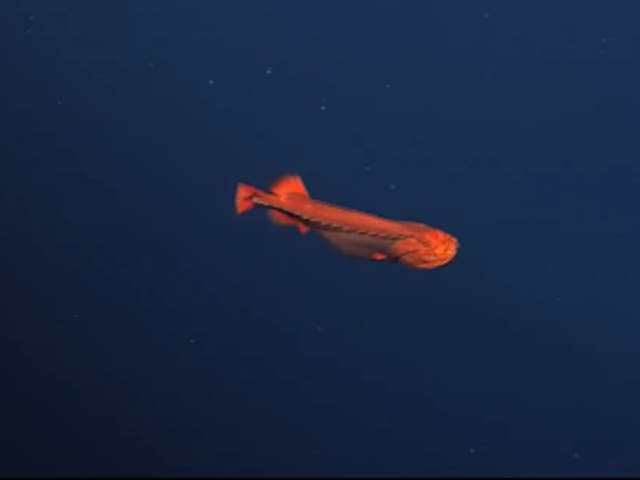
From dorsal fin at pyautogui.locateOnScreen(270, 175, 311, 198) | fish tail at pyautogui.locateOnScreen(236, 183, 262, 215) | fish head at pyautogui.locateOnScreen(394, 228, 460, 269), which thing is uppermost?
dorsal fin at pyautogui.locateOnScreen(270, 175, 311, 198)

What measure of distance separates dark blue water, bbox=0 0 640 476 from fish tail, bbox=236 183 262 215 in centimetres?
41

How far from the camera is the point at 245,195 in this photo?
435 centimetres

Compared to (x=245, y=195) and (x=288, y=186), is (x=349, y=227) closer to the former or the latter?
(x=288, y=186)

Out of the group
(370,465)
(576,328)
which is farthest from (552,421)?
(370,465)

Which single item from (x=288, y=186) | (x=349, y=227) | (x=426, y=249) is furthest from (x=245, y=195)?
(x=426, y=249)

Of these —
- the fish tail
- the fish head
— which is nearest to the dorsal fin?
the fish tail

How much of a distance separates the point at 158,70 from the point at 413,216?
184 cm

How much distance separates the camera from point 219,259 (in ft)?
19.2

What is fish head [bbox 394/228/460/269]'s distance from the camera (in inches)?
174

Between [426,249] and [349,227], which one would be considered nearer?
[349,227]

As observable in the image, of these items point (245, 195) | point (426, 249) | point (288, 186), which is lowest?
point (426, 249)

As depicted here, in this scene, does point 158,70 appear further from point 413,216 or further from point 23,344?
point 23,344

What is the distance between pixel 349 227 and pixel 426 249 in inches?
16.8

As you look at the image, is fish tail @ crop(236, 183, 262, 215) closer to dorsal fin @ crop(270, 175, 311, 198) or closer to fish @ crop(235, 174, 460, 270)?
fish @ crop(235, 174, 460, 270)
